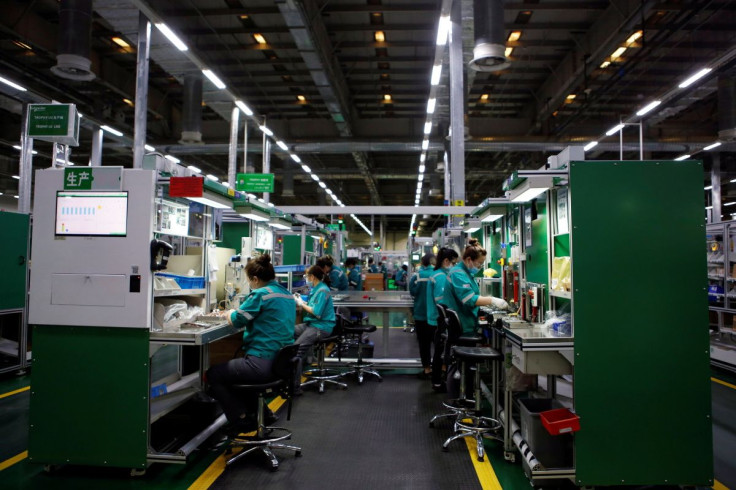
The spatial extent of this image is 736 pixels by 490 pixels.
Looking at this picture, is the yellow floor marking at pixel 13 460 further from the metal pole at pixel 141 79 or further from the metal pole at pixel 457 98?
the metal pole at pixel 457 98

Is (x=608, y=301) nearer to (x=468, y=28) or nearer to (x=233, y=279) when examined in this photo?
(x=233, y=279)

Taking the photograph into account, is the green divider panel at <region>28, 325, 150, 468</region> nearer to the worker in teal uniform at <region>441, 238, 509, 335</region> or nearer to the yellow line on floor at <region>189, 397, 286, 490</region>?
the yellow line on floor at <region>189, 397, 286, 490</region>

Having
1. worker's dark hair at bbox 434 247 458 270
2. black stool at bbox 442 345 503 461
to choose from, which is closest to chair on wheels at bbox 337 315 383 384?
worker's dark hair at bbox 434 247 458 270

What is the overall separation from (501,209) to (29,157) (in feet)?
23.6

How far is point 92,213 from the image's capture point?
126 inches

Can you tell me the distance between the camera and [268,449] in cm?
346

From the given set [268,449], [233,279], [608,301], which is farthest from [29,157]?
[608,301]

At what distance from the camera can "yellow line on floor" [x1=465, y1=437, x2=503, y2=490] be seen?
3.05 m

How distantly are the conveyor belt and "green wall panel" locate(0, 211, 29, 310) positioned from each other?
3.86 m

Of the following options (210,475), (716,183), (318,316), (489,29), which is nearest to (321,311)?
(318,316)

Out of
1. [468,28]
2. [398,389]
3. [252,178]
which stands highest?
[468,28]

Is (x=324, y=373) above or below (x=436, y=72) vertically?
below

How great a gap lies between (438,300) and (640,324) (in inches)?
81.1

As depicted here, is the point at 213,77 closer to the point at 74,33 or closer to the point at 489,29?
the point at 74,33
